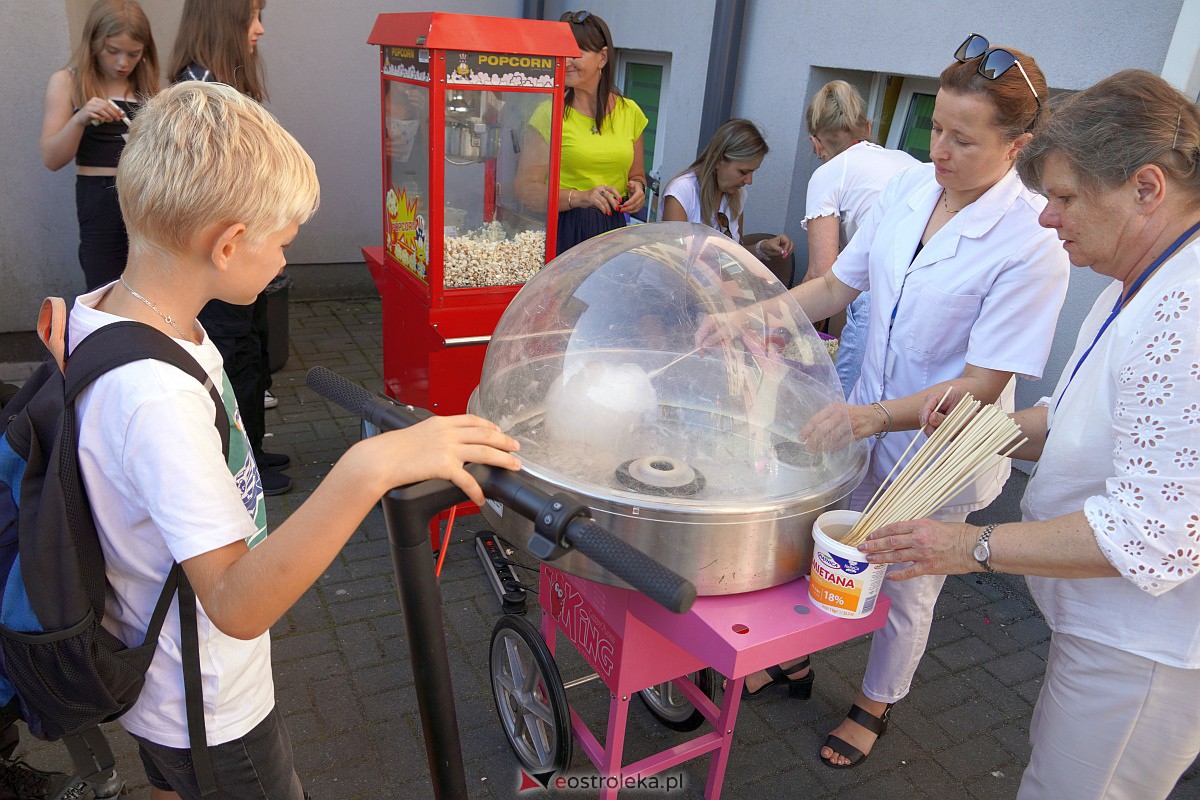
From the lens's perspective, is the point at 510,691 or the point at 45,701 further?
the point at 510,691

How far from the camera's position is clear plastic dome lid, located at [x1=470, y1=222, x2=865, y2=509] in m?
1.76

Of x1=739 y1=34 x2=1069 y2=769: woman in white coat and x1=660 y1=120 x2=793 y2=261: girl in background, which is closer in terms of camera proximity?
x1=739 y1=34 x2=1069 y2=769: woman in white coat

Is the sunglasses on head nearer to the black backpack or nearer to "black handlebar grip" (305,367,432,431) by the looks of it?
"black handlebar grip" (305,367,432,431)

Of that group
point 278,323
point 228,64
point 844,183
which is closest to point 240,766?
point 228,64

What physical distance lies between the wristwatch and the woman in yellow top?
294 cm

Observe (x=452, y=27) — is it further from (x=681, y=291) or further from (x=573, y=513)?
(x=573, y=513)

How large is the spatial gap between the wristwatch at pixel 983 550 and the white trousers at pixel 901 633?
754 mm

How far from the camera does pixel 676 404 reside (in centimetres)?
192

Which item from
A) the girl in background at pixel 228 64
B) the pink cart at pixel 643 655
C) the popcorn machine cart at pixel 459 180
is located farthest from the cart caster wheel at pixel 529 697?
the girl in background at pixel 228 64

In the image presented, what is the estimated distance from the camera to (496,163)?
356 cm

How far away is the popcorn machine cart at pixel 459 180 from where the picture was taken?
10.3ft

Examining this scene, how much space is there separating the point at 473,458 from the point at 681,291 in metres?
1.08

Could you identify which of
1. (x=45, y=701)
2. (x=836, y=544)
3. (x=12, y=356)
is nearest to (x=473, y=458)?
(x=836, y=544)

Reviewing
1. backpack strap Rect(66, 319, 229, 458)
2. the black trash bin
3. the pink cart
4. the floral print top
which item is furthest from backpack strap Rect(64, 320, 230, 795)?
the black trash bin
